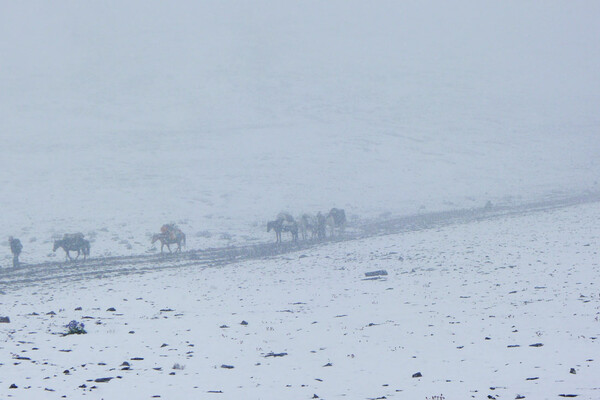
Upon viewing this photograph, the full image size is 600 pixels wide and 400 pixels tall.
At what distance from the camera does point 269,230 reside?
3512cm

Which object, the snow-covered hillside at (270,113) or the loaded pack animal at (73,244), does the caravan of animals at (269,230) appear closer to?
the loaded pack animal at (73,244)

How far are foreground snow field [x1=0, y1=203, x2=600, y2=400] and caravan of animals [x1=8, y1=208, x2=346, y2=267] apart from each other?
231 inches

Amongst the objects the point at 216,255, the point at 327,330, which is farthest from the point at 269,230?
the point at 327,330

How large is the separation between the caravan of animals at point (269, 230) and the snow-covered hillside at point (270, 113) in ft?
7.05

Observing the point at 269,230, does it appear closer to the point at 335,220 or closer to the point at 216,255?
the point at 335,220

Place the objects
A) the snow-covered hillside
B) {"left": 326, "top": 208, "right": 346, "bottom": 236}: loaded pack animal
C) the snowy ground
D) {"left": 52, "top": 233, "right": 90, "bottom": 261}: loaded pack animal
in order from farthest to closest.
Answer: the snow-covered hillside → {"left": 326, "top": 208, "right": 346, "bottom": 236}: loaded pack animal → {"left": 52, "top": 233, "right": 90, "bottom": 261}: loaded pack animal → the snowy ground

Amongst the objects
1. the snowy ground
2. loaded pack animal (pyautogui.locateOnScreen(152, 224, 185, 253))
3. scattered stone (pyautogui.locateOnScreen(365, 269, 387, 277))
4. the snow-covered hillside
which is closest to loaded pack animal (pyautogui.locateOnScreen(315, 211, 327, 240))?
the snowy ground

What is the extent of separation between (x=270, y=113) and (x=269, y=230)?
48740 millimetres

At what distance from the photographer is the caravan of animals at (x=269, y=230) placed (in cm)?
2992

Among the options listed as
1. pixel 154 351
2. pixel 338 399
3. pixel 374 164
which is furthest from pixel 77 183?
pixel 338 399

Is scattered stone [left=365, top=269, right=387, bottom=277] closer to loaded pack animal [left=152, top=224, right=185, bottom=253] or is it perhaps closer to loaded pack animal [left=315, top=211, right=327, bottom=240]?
loaded pack animal [left=152, top=224, right=185, bottom=253]

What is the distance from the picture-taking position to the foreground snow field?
1038 cm

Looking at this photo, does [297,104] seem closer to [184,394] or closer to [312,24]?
[312,24]

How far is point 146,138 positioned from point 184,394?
6330cm
